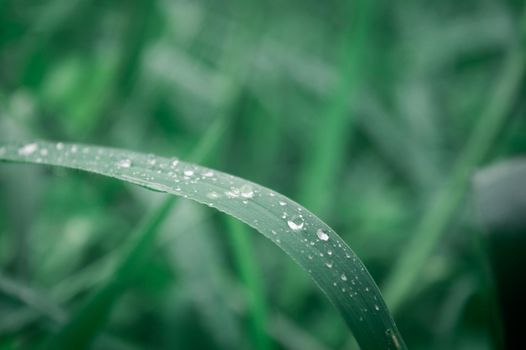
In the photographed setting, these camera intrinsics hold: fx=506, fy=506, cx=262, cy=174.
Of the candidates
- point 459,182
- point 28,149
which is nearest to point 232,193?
point 28,149

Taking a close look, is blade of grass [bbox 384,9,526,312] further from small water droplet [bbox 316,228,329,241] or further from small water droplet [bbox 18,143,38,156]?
small water droplet [bbox 18,143,38,156]

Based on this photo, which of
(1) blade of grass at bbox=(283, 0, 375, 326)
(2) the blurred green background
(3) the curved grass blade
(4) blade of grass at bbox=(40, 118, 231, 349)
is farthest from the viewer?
(1) blade of grass at bbox=(283, 0, 375, 326)

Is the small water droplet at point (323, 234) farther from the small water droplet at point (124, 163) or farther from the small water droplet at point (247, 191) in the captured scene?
the small water droplet at point (124, 163)

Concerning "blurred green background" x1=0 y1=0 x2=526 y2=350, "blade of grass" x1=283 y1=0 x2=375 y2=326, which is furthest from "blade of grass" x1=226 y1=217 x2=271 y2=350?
"blade of grass" x1=283 y1=0 x2=375 y2=326

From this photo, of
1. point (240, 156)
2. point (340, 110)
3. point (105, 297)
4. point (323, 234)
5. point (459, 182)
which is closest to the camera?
point (323, 234)

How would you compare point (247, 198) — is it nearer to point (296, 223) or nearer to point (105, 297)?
point (296, 223)

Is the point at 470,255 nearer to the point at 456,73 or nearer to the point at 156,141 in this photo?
the point at 156,141
